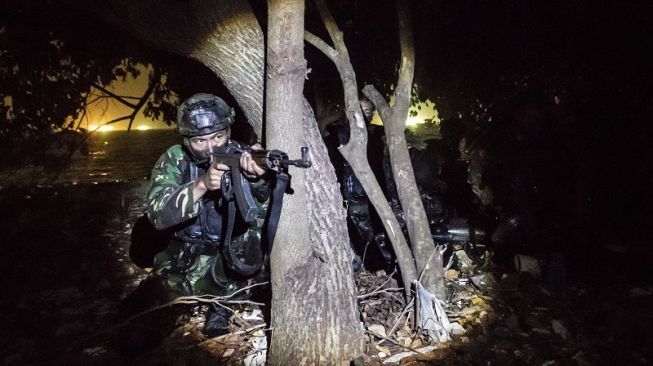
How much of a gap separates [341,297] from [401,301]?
958 mm

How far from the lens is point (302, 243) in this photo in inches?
104

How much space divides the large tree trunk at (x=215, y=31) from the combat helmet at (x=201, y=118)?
468mm

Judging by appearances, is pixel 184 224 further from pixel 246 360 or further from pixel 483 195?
pixel 483 195

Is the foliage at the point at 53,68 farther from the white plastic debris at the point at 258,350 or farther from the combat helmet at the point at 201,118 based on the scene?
the white plastic debris at the point at 258,350

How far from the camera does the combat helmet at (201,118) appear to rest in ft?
11.1

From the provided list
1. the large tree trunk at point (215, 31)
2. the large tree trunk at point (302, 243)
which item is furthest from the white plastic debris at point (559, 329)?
the large tree trunk at point (215, 31)

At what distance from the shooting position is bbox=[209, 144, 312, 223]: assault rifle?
2330 mm

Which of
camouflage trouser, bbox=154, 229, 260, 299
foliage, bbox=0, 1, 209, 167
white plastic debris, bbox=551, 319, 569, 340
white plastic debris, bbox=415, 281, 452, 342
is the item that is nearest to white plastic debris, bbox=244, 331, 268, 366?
camouflage trouser, bbox=154, 229, 260, 299

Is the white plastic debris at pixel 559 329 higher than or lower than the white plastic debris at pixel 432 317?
lower

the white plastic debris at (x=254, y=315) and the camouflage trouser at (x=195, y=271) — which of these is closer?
the white plastic debris at (x=254, y=315)

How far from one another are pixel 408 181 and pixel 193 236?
204cm

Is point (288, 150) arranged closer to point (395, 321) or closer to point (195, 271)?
point (395, 321)

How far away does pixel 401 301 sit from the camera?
3.57 metres

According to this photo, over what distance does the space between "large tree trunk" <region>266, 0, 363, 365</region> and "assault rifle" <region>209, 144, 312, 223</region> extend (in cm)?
16
